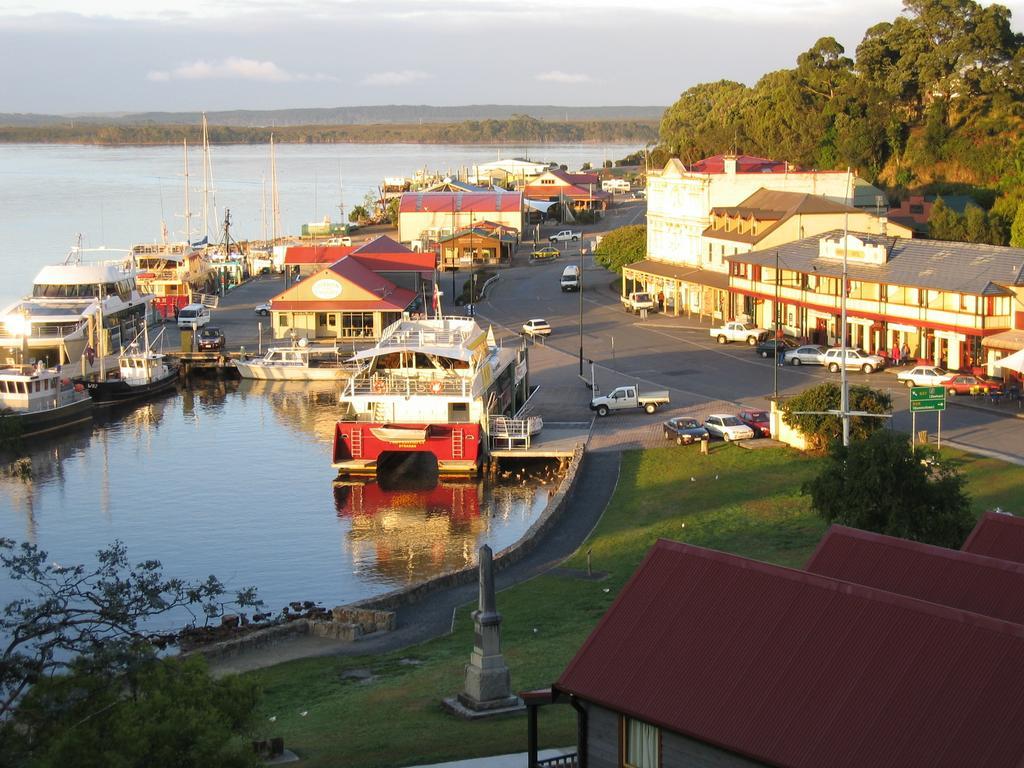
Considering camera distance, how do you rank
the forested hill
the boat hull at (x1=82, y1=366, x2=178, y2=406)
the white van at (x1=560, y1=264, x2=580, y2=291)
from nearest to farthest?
the boat hull at (x1=82, y1=366, x2=178, y2=406) → the white van at (x1=560, y1=264, x2=580, y2=291) → the forested hill

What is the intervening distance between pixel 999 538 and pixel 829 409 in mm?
22307

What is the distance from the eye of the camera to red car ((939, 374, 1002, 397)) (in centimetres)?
5172

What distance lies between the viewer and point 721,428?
47438mm

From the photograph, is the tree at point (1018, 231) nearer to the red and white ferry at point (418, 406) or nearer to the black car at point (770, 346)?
the black car at point (770, 346)

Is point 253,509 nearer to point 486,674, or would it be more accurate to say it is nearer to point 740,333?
point 486,674

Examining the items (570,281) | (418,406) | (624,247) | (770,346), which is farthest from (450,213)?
(418,406)

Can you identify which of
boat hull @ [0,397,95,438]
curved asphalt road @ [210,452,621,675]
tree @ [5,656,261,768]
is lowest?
boat hull @ [0,397,95,438]

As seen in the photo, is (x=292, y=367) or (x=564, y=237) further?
(x=564, y=237)

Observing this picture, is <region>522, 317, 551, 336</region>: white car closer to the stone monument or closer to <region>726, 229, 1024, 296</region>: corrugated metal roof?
<region>726, 229, 1024, 296</region>: corrugated metal roof

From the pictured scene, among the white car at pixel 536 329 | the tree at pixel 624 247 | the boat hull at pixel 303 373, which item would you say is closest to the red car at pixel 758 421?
the white car at pixel 536 329

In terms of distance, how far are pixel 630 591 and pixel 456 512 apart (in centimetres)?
2679

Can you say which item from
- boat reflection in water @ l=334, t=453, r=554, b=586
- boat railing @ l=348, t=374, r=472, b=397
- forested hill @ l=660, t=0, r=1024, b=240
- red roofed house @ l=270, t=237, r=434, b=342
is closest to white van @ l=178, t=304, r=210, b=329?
red roofed house @ l=270, t=237, r=434, b=342

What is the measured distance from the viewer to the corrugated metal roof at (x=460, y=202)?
116812 millimetres

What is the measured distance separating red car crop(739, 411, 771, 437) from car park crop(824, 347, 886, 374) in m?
9.88
